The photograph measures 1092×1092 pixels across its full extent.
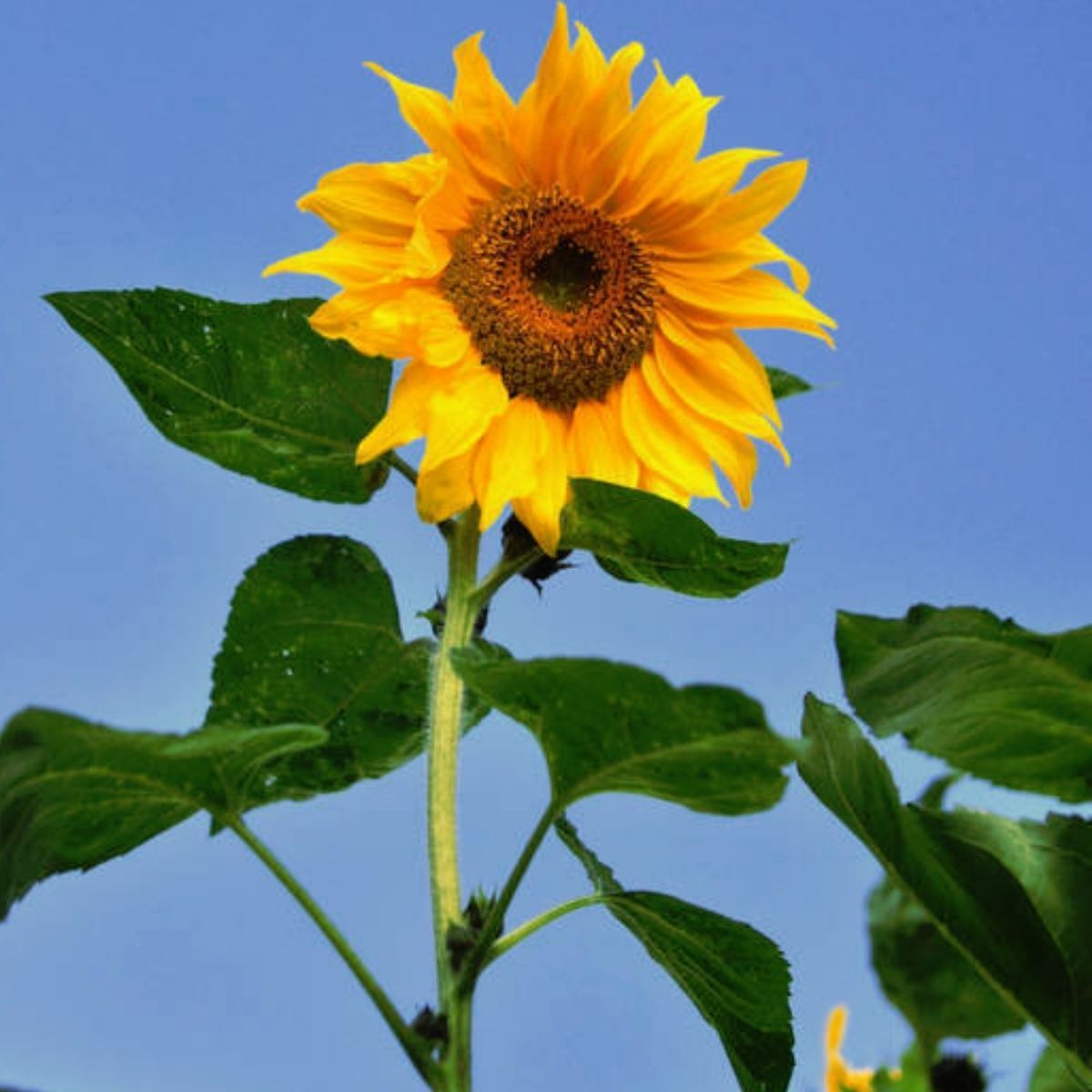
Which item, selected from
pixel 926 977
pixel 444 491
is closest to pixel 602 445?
pixel 444 491

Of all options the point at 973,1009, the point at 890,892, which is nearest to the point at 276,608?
the point at 890,892

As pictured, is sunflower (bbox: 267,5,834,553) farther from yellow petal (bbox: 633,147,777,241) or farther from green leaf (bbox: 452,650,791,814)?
green leaf (bbox: 452,650,791,814)

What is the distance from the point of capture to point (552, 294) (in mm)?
1473

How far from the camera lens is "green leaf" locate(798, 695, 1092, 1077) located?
44.4 inches

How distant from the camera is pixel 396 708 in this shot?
55.8 inches

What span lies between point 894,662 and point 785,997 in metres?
0.30

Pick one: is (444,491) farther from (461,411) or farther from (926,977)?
(926,977)

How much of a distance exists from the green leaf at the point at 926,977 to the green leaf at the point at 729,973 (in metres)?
0.41

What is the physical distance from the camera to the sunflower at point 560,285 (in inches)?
52.1

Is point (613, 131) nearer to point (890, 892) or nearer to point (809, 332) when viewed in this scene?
point (809, 332)

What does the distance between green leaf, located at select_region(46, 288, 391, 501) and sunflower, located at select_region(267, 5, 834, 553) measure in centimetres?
6

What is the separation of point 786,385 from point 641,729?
535mm

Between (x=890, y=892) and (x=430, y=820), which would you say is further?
(x=890, y=892)

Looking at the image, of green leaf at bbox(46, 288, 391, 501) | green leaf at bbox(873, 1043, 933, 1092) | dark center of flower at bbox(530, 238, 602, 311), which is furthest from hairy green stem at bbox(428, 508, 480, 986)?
green leaf at bbox(873, 1043, 933, 1092)
